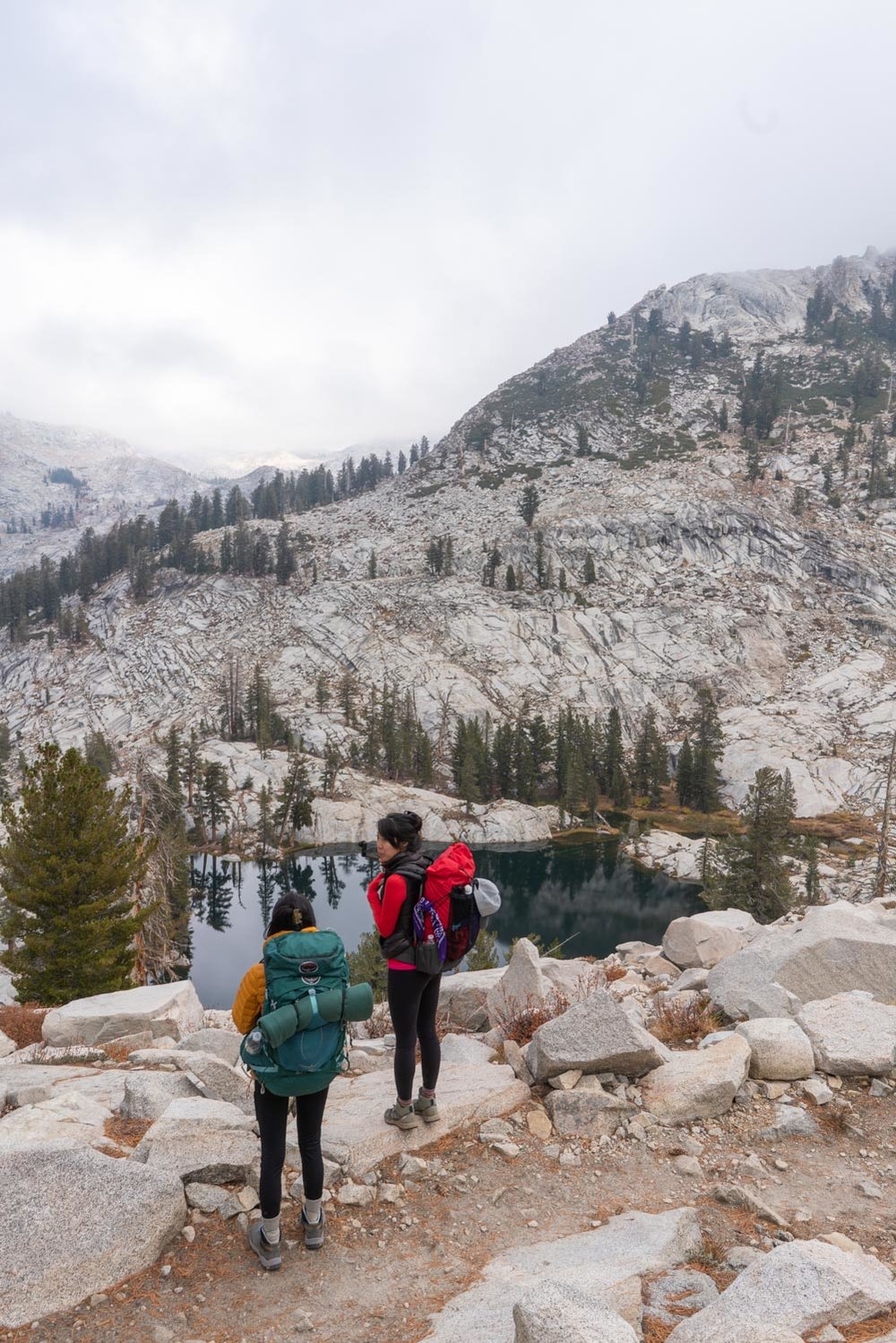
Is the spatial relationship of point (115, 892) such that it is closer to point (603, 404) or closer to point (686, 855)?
point (686, 855)

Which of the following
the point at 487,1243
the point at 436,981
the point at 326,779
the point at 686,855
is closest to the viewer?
the point at 487,1243

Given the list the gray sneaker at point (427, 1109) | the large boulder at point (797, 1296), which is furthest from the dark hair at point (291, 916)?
the large boulder at point (797, 1296)

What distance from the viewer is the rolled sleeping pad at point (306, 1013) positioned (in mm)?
4434

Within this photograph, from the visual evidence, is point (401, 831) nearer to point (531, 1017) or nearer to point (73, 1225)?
point (73, 1225)

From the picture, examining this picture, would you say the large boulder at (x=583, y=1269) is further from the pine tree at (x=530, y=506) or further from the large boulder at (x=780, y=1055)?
the pine tree at (x=530, y=506)

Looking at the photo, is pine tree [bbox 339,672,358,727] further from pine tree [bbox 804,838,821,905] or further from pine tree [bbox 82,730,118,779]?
pine tree [bbox 804,838,821,905]

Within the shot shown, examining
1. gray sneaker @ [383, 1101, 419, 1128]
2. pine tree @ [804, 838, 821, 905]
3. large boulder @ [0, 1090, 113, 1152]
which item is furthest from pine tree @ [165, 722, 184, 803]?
gray sneaker @ [383, 1101, 419, 1128]

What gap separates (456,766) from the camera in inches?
3278

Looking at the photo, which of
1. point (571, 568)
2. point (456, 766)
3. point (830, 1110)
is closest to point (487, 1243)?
point (830, 1110)

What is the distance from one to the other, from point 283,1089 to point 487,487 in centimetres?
14668

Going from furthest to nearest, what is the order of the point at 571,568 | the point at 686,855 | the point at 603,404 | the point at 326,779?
the point at 603,404
the point at 571,568
the point at 326,779
the point at 686,855

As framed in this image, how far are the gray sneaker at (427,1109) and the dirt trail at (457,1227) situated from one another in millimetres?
244

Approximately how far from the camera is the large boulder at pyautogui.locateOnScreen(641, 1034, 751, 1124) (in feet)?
21.7

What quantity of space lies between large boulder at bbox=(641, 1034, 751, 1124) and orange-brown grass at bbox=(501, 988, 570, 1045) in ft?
4.99
